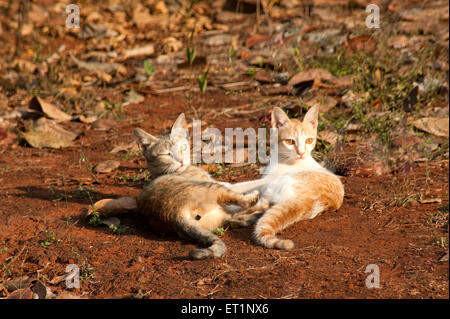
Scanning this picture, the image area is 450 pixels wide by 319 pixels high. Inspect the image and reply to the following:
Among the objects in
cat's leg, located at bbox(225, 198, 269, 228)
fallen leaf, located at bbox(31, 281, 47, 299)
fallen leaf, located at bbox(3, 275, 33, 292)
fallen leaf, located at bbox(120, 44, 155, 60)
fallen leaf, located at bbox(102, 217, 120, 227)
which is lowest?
fallen leaf, located at bbox(3, 275, 33, 292)

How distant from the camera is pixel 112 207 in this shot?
4.74 m

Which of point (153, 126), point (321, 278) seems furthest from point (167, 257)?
point (153, 126)

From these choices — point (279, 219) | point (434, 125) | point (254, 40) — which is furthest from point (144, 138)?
point (254, 40)

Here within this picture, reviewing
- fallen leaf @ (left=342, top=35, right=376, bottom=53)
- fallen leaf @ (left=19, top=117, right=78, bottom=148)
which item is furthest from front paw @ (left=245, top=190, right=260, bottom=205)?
fallen leaf @ (left=342, top=35, right=376, bottom=53)

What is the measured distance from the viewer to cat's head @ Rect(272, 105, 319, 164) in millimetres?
Result: 5312

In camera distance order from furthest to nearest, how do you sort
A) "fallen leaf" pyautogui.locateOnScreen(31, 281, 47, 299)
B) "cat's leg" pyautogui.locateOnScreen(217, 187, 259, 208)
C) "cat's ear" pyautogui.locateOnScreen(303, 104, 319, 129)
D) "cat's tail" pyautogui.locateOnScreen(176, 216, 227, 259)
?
"cat's ear" pyautogui.locateOnScreen(303, 104, 319, 129) → "cat's leg" pyautogui.locateOnScreen(217, 187, 259, 208) → "cat's tail" pyautogui.locateOnScreen(176, 216, 227, 259) → "fallen leaf" pyautogui.locateOnScreen(31, 281, 47, 299)

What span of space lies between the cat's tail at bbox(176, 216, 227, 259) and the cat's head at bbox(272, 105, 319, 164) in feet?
4.79

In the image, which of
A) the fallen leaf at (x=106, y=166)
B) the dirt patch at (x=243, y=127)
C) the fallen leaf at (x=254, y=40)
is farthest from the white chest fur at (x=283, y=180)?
the fallen leaf at (x=254, y=40)

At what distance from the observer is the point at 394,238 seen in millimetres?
4172

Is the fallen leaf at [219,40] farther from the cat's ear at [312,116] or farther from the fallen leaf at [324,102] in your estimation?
the cat's ear at [312,116]

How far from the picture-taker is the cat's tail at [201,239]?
378cm

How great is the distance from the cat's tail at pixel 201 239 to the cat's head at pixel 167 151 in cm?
115

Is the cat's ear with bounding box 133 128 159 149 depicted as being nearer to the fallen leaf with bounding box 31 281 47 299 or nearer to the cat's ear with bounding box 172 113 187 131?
the cat's ear with bounding box 172 113 187 131

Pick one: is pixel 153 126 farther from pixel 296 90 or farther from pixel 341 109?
pixel 341 109
